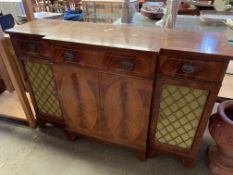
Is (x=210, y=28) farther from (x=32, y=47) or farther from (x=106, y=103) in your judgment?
(x=32, y=47)

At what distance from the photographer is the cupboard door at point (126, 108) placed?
1028 millimetres

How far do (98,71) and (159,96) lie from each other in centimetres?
38

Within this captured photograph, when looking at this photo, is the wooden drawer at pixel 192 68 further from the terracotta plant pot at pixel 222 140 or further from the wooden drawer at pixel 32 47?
the wooden drawer at pixel 32 47

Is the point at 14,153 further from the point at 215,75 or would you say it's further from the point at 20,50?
the point at 215,75

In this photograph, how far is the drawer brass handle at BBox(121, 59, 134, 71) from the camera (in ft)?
3.13

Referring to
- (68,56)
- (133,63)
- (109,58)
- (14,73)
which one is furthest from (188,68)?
(14,73)

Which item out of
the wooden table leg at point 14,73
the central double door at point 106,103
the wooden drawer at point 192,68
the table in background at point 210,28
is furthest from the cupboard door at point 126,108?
the wooden table leg at point 14,73

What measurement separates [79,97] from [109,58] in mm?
381

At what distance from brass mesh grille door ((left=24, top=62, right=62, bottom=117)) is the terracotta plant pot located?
1096 mm

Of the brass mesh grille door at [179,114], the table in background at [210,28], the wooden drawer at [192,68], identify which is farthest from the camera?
the table in background at [210,28]

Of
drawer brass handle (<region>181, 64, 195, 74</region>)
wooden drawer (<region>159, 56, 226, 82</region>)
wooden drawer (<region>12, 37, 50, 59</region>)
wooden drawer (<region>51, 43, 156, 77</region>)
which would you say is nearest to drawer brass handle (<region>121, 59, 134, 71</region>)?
wooden drawer (<region>51, 43, 156, 77</region>)

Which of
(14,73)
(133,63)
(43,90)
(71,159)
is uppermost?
(133,63)

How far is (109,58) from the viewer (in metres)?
0.99

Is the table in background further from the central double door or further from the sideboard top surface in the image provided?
the central double door
